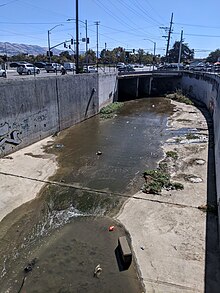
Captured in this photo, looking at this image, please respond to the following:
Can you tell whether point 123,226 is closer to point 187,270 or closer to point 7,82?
point 187,270

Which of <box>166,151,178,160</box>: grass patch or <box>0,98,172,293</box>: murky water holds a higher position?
<box>166,151,178,160</box>: grass patch

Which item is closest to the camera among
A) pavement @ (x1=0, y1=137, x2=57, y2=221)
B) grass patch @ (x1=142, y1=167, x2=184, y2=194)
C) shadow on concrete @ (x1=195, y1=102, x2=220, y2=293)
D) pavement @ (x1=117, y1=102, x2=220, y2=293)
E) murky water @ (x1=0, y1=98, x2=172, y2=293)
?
shadow on concrete @ (x1=195, y1=102, x2=220, y2=293)

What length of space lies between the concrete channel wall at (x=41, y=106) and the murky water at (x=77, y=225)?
7.24 ft

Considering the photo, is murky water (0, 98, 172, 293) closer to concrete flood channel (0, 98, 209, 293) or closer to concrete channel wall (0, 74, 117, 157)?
concrete flood channel (0, 98, 209, 293)

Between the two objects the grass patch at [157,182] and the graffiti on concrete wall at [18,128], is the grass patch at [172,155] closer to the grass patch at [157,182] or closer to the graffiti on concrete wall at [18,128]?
the grass patch at [157,182]

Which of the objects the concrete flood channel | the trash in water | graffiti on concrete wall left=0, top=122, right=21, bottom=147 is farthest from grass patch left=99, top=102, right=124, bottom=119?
the trash in water

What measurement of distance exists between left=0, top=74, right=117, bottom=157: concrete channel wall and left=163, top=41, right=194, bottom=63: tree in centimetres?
10778

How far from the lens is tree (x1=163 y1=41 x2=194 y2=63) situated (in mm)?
125000

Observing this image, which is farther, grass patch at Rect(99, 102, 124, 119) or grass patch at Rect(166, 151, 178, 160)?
grass patch at Rect(99, 102, 124, 119)

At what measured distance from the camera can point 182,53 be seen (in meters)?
134

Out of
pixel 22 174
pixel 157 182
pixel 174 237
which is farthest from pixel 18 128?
pixel 174 237

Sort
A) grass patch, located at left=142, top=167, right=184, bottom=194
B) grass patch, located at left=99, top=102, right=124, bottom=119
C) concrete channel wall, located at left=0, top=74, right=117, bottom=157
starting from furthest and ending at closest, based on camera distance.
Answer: grass patch, located at left=99, top=102, right=124, bottom=119 → concrete channel wall, located at left=0, top=74, right=117, bottom=157 → grass patch, located at left=142, top=167, right=184, bottom=194

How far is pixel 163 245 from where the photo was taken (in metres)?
8.44

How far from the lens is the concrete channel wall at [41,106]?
15781mm
